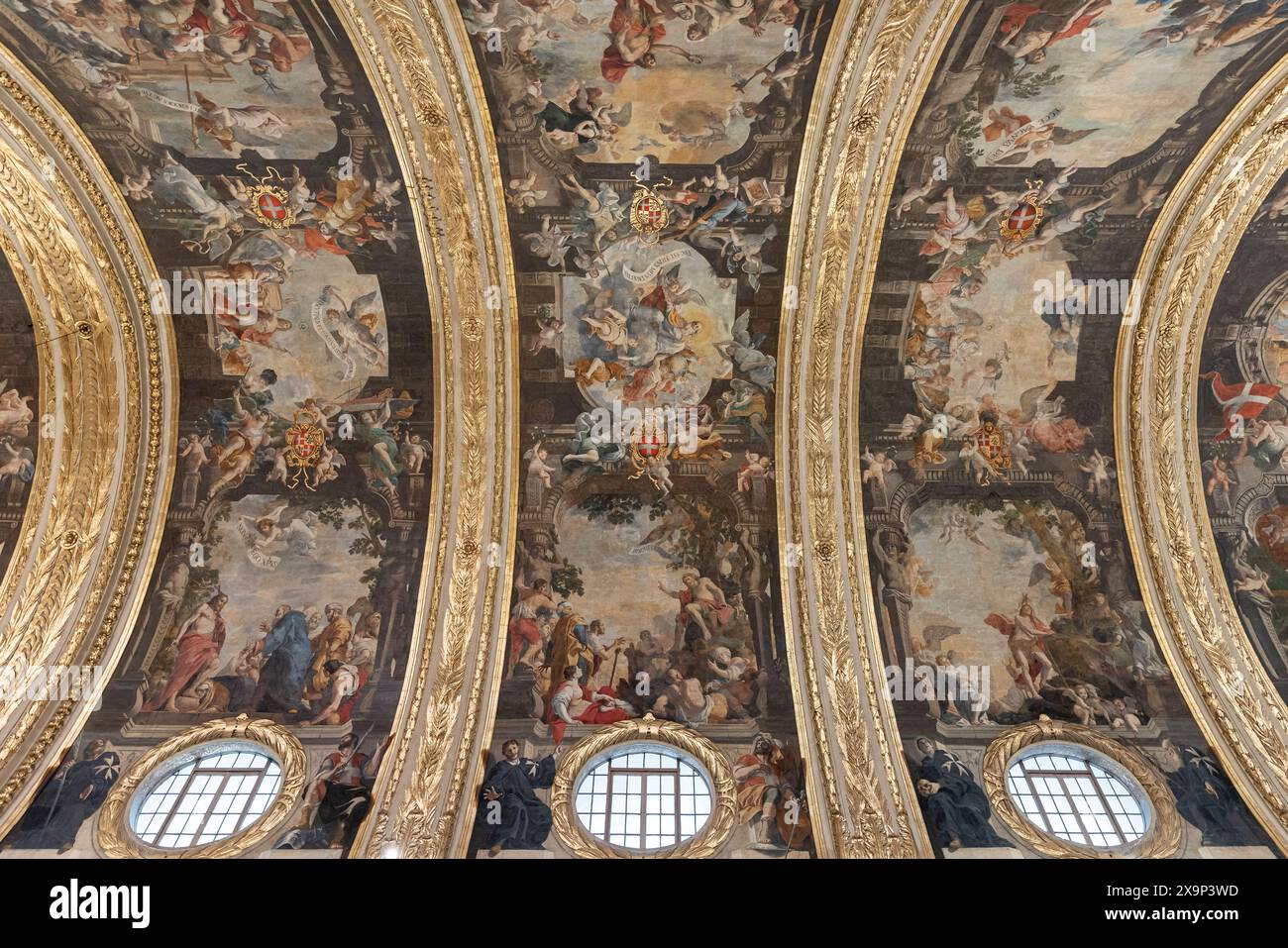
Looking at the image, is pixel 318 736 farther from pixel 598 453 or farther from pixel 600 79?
pixel 600 79

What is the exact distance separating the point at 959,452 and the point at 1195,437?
12.3ft

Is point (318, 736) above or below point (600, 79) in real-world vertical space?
below

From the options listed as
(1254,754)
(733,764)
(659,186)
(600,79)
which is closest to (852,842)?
(733,764)

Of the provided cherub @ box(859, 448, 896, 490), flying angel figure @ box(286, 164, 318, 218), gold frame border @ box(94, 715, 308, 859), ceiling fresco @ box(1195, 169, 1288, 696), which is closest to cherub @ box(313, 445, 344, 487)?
flying angel figure @ box(286, 164, 318, 218)

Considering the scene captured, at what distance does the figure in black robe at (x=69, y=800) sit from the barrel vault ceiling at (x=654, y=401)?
0.06 meters

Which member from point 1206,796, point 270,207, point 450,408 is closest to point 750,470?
point 450,408

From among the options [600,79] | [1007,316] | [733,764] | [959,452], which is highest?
[600,79]

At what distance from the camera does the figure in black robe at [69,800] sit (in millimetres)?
10766

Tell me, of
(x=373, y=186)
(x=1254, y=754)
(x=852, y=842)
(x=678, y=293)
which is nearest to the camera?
(x=852, y=842)

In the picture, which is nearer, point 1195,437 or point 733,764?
point 733,764

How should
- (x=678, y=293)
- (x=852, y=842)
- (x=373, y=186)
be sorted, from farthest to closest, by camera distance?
1. (x=678, y=293)
2. (x=373, y=186)
3. (x=852, y=842)

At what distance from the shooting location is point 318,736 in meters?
12.4

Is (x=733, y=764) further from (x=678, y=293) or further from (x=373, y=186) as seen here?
(x=373, y=186)

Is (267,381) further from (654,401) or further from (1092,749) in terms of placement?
(1092,749)
